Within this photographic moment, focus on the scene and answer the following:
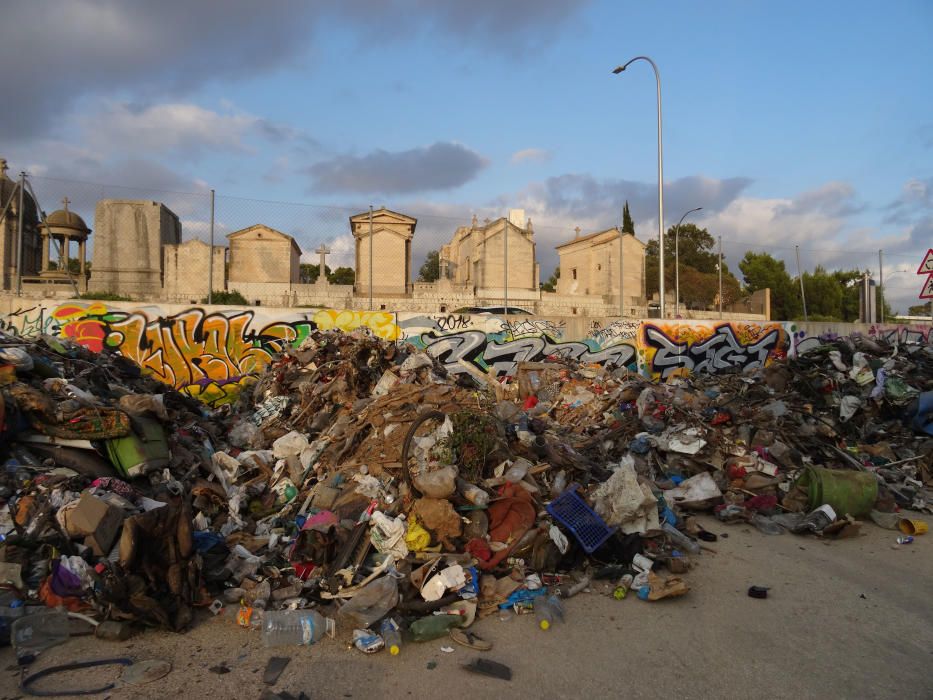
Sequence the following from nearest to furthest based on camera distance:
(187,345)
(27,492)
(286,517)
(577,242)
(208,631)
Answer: (208,631)
(27,492)
(286,517)
(187,345)
(577,242)

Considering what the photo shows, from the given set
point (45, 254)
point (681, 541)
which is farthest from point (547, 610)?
point (45, 254)

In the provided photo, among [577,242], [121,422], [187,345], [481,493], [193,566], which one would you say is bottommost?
[193,566]

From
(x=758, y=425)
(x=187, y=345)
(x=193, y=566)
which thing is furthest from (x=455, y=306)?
(x=193, y=566)

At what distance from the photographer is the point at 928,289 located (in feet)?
29.0

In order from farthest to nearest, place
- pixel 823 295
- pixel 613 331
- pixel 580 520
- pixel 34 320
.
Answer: pixel 823 295 < pixel 613 331 < pixel 34 320 < pixel 580 520

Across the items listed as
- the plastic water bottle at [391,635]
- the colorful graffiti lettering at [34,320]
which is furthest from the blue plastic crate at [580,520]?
the colorful graffiti lettering at [34,320]

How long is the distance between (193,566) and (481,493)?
2.16 metres

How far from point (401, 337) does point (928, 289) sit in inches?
388

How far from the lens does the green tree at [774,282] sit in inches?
1653

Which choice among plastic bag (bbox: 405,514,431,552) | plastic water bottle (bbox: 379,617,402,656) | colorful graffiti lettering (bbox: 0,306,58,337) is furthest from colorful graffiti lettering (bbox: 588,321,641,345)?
colorful graffiti lettering (bbox: 0,306,58,337)

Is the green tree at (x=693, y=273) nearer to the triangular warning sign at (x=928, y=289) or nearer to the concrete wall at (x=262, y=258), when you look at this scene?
the concrete wall at (x=262, y=258)

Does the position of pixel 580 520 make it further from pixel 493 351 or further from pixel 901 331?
pixel 901 331

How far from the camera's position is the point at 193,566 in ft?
12.9

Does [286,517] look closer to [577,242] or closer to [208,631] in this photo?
[208,631]
